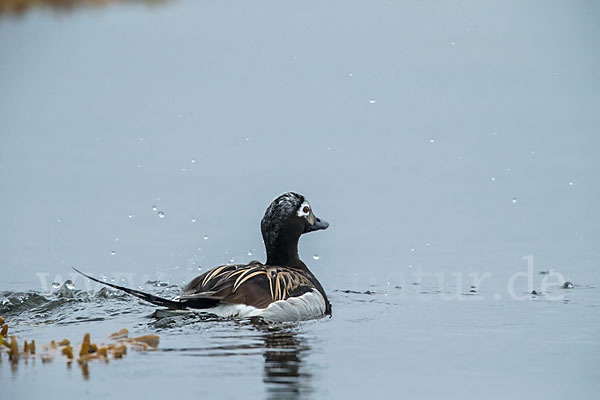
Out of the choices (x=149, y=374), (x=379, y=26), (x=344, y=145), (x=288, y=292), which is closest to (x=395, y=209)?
(x=344, y=145)

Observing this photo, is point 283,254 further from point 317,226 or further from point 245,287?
point 245,287

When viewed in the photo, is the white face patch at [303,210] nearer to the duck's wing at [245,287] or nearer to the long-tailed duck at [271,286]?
the long-tailed duck at [271,286]

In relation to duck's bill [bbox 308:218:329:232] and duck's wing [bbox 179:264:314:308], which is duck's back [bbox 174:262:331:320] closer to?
duck's wing [bbox 179:264:314:308]

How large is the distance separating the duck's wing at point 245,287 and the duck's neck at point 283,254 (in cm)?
68

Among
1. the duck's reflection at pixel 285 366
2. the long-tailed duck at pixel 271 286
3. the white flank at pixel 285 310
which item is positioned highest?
the long-tailed duck at pixel 271 286

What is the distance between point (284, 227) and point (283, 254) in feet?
1.03

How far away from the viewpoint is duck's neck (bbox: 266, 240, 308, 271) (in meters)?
12.5

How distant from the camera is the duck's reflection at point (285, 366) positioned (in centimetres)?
854

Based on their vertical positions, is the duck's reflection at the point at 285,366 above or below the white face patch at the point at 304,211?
below

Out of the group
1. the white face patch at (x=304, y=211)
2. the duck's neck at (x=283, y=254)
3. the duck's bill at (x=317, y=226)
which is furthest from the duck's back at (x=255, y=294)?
the duck's bill at (x=317, y=226)

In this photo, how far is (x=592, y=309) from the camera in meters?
11.5

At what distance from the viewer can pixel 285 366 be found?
9.23 metres

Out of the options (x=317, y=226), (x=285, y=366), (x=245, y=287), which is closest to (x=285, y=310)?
(x=245, y=287)

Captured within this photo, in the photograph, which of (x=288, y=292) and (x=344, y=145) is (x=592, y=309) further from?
(x=344, y=145)
